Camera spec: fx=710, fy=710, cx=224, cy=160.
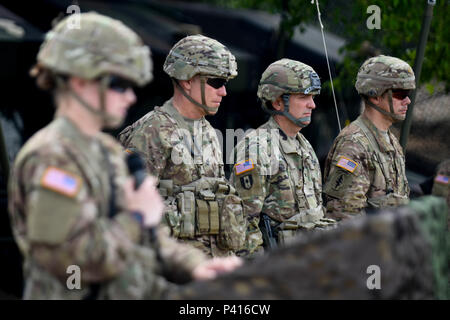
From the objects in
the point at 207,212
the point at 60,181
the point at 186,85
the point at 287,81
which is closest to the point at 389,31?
the point at 287,81

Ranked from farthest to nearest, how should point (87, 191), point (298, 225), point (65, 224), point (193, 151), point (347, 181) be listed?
point (347, 181), point (298, 225), point (193, 151), point (87, 191), point (65, 224)

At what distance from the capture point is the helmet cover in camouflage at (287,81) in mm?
4930

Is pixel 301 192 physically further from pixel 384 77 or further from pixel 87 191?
pixel 87 191

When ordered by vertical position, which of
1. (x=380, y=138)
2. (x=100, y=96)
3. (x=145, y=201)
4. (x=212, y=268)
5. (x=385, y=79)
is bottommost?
(x=212, y=268)

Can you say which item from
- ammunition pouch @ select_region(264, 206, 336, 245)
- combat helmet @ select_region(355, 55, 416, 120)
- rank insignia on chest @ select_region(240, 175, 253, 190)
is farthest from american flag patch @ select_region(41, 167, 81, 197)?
combat helmet @ select_region(355, 55, 416, 120)

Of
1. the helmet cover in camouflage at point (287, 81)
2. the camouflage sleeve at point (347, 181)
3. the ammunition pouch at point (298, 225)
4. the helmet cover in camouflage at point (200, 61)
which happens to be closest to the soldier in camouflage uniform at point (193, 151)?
the helmet cover in camouflage at point (200, 61)

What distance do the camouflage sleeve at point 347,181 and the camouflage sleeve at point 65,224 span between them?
2965mm

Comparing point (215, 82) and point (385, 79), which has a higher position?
point (385, 79)

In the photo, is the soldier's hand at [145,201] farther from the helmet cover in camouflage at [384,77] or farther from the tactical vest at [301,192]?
the helmet cover in camouflage at [384,77]

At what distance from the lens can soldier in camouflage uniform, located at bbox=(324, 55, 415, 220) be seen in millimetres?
5125

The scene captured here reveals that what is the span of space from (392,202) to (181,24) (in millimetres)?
6571

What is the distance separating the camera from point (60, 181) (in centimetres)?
226

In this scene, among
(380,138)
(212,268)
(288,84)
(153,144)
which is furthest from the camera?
(380,138)

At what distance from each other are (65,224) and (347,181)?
3.19 m
